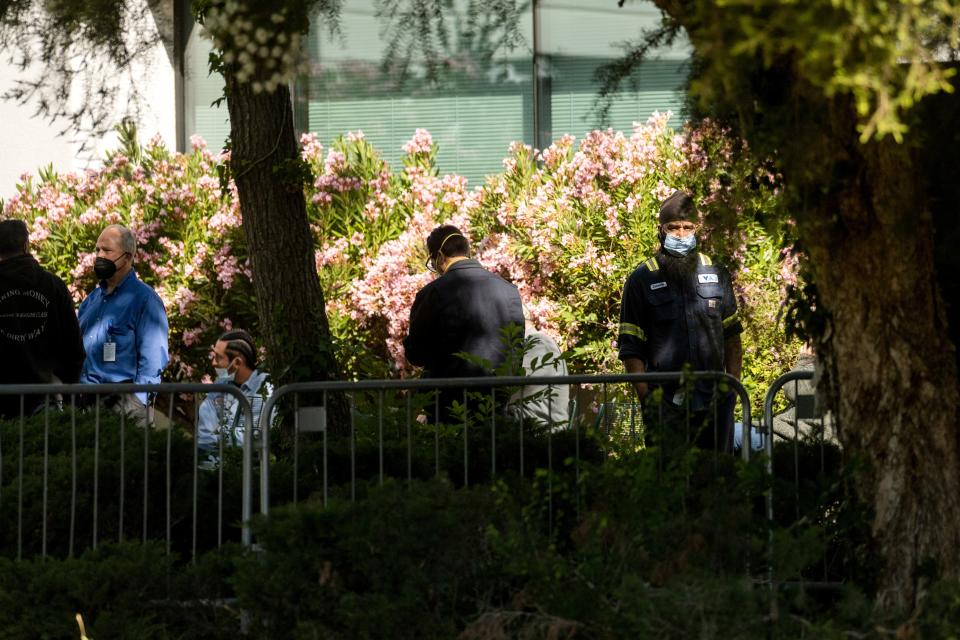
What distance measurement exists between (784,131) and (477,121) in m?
8.88

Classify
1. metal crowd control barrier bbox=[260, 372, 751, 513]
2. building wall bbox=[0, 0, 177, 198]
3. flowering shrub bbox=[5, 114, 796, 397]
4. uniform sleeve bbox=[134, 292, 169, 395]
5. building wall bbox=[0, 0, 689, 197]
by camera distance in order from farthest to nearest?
building wall bbox=[0, 0, 177, 198], building wall bbox=[0, 0, 689, 197], flowering shrub bbox=[5, 114, 796, 397], uniform sleeve bbox=[134, 292, 169, 395], metal crowd control barrier bbox=[260, 372, 751, 513]

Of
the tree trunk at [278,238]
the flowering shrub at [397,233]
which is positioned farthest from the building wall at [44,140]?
the tree trunk at [278,238]

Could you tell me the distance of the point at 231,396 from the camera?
22.3 feet

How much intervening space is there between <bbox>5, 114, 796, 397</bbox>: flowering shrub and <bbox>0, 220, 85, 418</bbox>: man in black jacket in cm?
198

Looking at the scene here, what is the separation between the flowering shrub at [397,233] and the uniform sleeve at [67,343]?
1920 millimetres

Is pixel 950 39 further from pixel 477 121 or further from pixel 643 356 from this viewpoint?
pixel 477 121

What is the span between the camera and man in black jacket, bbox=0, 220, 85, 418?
25.8 feet

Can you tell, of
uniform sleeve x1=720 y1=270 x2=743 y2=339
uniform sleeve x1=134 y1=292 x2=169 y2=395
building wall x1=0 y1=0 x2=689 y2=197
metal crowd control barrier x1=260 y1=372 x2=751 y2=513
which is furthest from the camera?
building wall x1=0 y1=0 x2=689 y2=197

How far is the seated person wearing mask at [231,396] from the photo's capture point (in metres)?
6.23

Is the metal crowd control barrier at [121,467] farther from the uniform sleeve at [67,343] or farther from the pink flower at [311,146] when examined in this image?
the pink flower at [311,146]

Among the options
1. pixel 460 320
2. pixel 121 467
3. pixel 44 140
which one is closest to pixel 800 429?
pixel 460 320

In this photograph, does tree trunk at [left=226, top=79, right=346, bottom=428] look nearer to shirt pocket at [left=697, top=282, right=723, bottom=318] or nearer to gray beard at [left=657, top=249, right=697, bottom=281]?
gray beard at [left=657, top=249, right=697, bottom=281]

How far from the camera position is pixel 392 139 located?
1255 cm

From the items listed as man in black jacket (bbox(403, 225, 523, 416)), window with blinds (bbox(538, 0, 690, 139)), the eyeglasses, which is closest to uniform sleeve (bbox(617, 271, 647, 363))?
the eyeglasses
